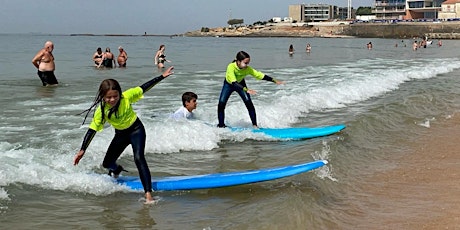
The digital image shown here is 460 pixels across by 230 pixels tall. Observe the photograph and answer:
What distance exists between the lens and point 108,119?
5473 mm

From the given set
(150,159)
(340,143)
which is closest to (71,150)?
(150,159)

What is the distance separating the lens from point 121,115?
17.9 feet

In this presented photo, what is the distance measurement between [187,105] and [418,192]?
168 inches

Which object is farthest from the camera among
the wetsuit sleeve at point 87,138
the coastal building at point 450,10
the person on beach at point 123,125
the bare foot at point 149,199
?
the coastal building at point 450,10

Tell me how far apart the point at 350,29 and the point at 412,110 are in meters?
105

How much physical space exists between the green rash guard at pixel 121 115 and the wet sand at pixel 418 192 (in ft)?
8.77

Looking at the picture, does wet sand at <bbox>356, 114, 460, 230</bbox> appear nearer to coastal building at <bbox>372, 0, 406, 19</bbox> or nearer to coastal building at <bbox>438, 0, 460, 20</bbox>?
coastal building at <bbox>438, 0, 460, 20</bbox>

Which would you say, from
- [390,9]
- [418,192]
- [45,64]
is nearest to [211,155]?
[418,192]

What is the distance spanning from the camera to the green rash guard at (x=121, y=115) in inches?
214

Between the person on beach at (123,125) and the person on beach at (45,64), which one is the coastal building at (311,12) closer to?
the person on beach at (45,64)

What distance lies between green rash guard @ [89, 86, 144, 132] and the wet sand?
8.77 ft

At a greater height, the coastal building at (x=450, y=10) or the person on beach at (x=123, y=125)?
the coastal building at (x=450, y=10)

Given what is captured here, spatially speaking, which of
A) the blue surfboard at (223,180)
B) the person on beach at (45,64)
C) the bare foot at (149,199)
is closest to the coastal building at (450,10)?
the person on beach at (45,64)

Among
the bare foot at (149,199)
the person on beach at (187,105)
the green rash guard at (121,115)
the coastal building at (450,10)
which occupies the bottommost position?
the bare foot at (149,199)
